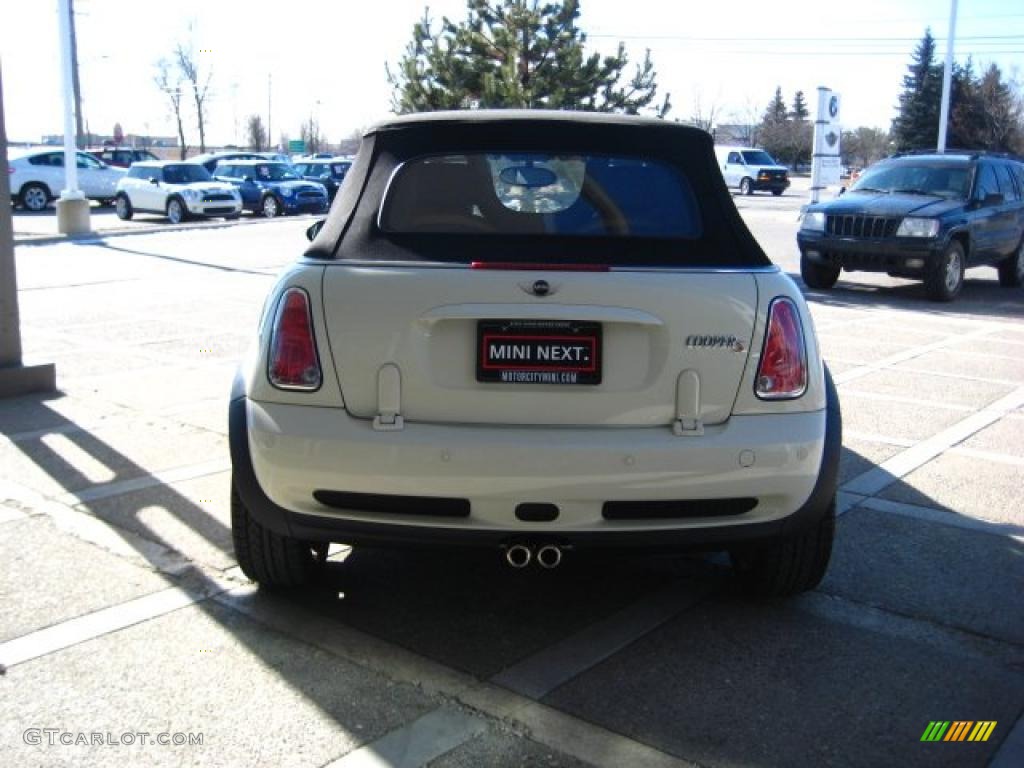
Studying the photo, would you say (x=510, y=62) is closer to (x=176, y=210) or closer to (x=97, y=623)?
(x=176, y=210)

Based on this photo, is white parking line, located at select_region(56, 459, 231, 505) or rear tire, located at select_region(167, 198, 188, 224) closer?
white parking line, located at select_region(56, 459, 231, 505)

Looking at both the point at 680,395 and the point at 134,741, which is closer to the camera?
the point at 134,741

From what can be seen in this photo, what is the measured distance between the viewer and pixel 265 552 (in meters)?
3.86

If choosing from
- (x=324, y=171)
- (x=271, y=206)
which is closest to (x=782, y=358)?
(x=271, y=206)

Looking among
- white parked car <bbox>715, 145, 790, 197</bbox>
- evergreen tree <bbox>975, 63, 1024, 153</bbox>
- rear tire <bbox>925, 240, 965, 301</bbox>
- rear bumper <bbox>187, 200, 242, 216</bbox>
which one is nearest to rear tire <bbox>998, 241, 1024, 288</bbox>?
rear tire <bbox>925, 240, 965, 301</bbox>

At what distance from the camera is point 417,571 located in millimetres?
4371

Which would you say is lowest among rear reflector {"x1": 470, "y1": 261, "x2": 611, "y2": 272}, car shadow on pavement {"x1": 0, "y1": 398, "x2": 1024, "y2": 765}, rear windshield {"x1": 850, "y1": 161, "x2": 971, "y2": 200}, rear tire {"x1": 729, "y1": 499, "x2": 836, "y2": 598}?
car shadow on pavement {"x1": 0, "y1": 398, "x2": 1024, "y2": 765}

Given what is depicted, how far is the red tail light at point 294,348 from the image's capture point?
3494 millimetres

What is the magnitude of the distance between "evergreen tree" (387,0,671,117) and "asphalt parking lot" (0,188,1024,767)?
13.5 meters

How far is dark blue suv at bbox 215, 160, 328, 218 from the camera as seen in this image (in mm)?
31172

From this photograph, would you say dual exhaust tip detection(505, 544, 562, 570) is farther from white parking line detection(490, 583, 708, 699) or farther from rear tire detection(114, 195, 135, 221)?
rear tire detection(114, 195, 135, 221)

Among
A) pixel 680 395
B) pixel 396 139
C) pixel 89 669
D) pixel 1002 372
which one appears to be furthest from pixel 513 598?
pixel 1002 372

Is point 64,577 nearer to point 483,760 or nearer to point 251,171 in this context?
point 483,760

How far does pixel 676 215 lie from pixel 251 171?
30123 millimetres
